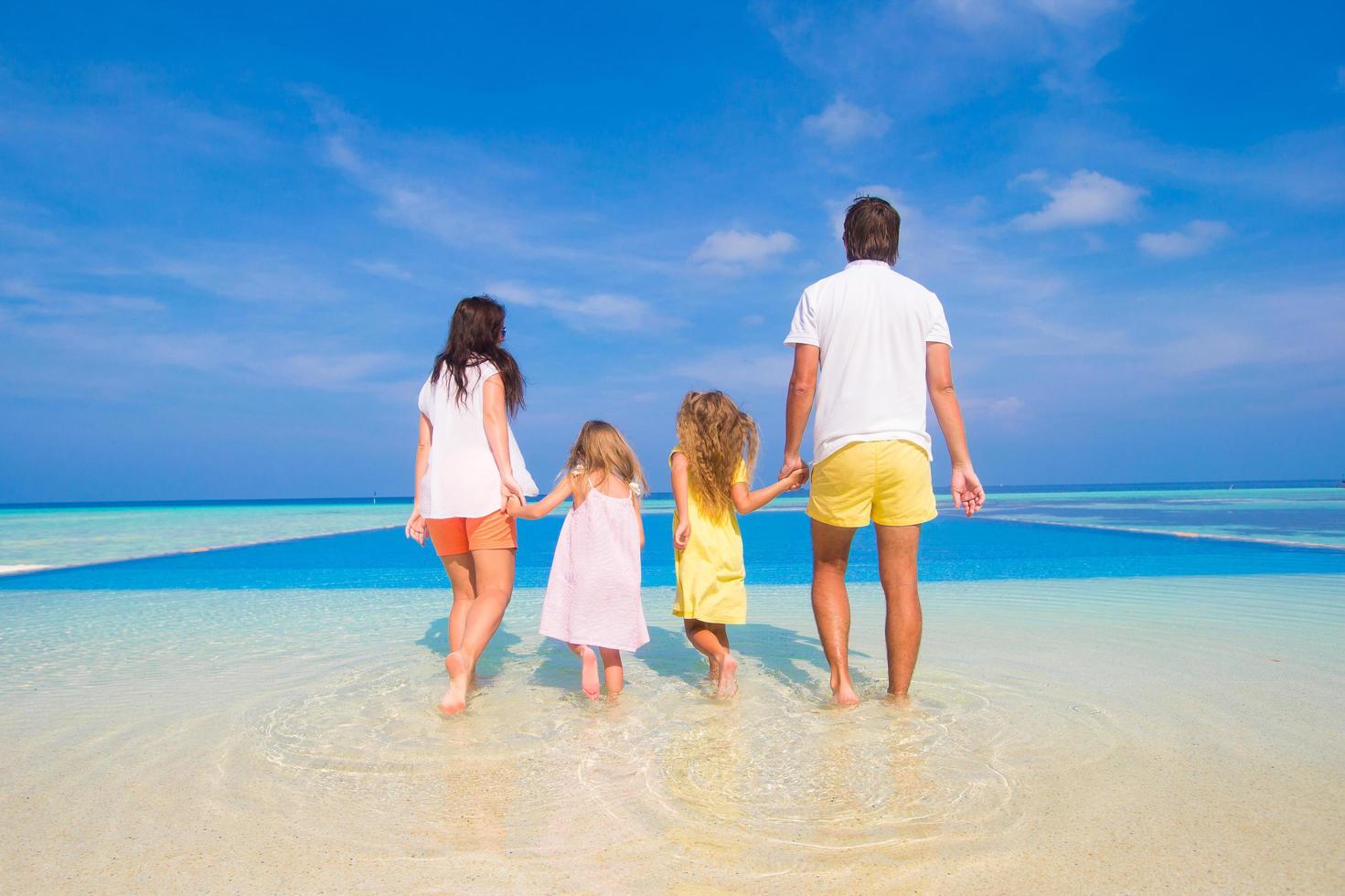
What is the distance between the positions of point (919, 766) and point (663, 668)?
6.52 ft

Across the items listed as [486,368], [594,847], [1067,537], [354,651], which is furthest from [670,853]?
[1067,537]

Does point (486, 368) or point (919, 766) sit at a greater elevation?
point (486, 368)

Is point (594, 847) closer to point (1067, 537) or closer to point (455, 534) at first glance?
point (455, 534)

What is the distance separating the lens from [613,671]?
3844 mm

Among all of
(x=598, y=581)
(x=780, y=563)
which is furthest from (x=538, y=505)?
(x=780, y=563)

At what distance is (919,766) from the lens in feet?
8.89

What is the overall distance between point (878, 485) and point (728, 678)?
122 cm

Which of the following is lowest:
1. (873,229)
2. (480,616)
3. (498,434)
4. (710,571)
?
(480,616)

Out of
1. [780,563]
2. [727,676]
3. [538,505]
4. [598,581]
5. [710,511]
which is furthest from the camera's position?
[780,563]

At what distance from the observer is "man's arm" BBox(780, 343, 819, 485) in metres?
3.46

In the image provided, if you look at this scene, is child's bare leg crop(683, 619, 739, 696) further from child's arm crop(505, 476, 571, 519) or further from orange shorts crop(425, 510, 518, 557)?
orange shorts crop(425, 510, 518, 557)

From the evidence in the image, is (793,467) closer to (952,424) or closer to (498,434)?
(952,424)

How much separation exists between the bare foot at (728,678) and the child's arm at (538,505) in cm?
114

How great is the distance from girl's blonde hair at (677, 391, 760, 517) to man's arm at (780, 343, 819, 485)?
55 centimetres
